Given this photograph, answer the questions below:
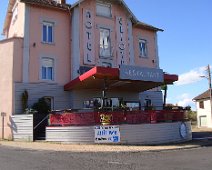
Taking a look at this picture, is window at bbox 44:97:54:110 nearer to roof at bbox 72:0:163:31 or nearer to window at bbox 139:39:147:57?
roof at bbox 72:0:163:31

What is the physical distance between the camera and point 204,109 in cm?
5422

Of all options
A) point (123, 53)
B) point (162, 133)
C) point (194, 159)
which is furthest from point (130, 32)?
point (194, 159)

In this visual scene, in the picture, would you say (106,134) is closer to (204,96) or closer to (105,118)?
(105,118)

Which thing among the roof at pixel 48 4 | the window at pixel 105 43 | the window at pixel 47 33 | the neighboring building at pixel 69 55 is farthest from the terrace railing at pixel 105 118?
the roof at pixel 48 4

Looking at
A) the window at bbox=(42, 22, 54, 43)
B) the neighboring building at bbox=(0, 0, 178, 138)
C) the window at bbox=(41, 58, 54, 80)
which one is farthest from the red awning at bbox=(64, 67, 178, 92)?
the window at bbox=(42, 22, 54, 43)

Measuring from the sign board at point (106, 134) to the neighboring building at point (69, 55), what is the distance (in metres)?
3.81

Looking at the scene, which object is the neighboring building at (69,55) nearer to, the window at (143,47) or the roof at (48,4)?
the roof at (48,4)

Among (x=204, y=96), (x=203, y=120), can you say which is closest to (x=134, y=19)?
(x=204, y=96)

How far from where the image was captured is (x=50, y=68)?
27.5 meters

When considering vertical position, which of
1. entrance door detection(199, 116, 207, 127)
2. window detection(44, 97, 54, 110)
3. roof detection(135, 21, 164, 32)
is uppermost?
roof detection(135, 21, 164, 32)

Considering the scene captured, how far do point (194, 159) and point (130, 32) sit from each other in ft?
60.2

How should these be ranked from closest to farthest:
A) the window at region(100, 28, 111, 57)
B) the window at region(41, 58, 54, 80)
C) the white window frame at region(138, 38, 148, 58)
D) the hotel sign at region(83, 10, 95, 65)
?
the window at region(41, 58, 54, 80) < the hotel sign at region(83, 10, 95, 65) < the window at region(100, 28, 111, 57) < the white window frame at region(138, 38, 148, 58)

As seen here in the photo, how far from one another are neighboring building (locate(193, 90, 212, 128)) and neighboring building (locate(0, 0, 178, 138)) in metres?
23.9

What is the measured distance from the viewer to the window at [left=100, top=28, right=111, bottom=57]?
29.3m
